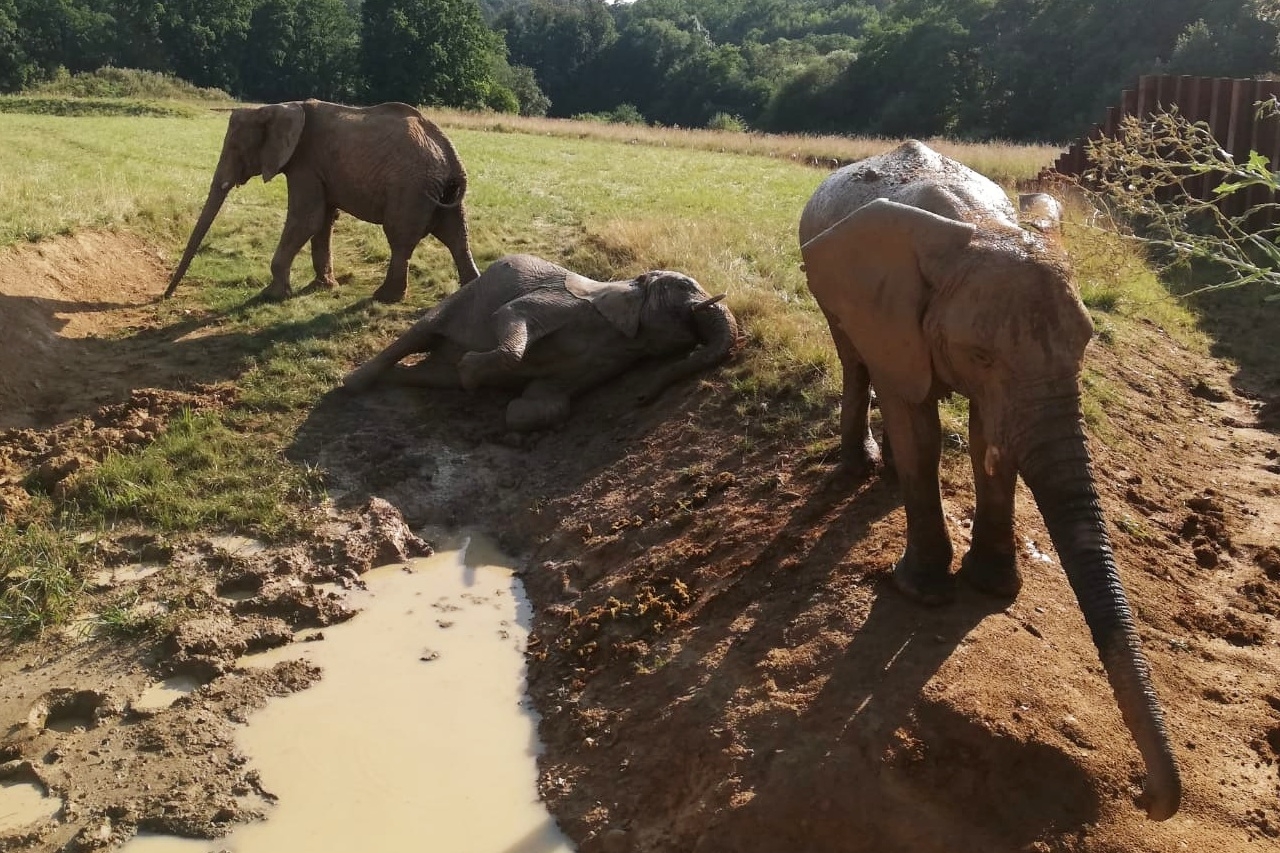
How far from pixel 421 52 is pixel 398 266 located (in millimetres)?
59265

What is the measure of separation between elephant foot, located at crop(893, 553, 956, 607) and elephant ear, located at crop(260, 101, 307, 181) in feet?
30.0

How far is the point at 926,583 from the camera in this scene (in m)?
5.33

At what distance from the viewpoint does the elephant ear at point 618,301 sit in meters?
9.33

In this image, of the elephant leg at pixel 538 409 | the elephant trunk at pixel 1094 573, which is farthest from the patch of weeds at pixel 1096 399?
the elephant leg at pixel 538 409

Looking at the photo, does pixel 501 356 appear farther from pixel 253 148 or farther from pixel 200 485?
pixel 253 148

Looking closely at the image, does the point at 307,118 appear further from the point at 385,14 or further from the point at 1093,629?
the point at 385,14

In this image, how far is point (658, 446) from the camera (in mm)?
8250

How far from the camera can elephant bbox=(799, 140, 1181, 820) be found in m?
4.00

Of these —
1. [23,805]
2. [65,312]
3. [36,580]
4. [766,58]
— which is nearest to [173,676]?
[23,805]

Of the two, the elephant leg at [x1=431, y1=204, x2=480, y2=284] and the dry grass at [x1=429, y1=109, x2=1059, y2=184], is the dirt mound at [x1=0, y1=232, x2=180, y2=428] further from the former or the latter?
the dry grass at [x1=429, y1=109, x2=1059, y2=184]

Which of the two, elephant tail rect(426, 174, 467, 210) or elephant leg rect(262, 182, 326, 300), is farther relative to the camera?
elephant tail rect(426, 174, 467, 210)

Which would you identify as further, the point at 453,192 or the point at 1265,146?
the point at 1265,146

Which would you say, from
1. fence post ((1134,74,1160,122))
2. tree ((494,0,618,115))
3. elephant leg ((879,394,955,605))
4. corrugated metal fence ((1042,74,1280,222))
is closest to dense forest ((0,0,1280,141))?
tree ((494,0,618,115))

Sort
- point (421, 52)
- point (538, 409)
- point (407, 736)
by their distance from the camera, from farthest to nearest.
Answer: point (421, 52), point (538, 409), point (407, 736)
